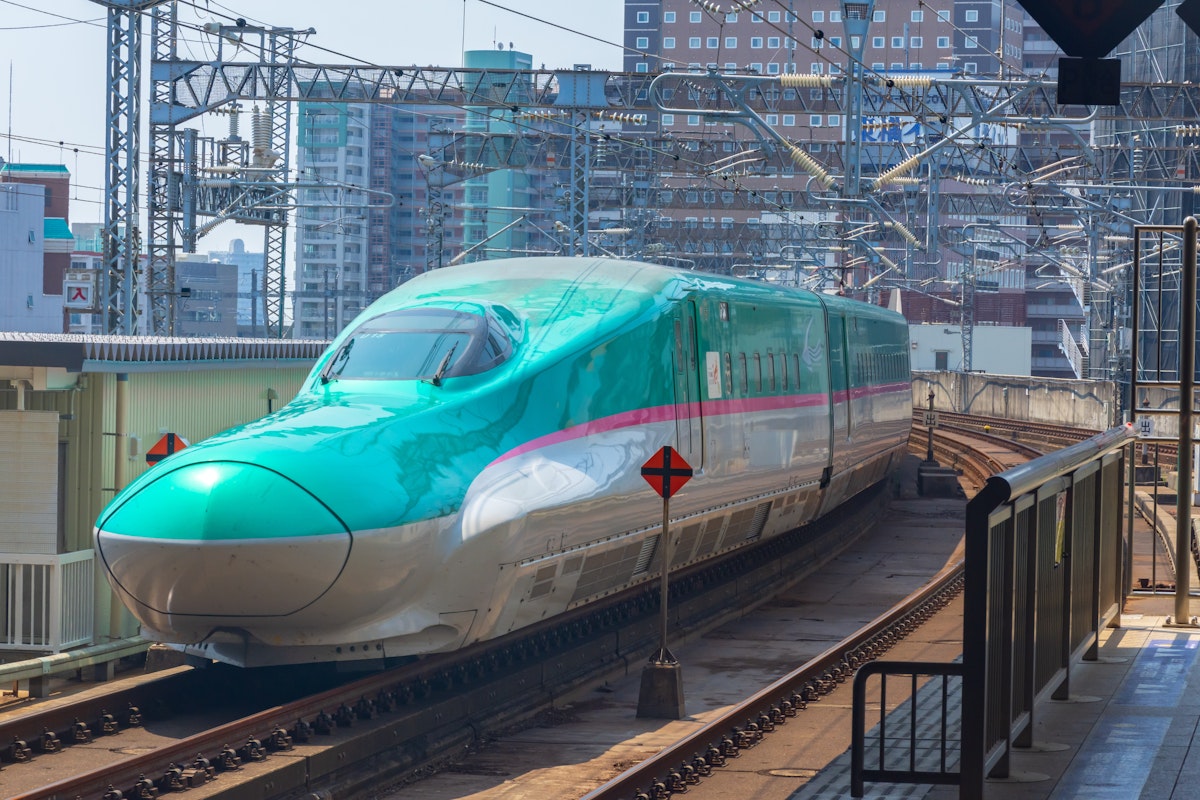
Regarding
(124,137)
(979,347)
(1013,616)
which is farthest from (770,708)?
(979,347)

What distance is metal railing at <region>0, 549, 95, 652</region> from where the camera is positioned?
14766 mm

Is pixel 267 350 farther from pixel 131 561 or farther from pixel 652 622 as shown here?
pixel 131 561

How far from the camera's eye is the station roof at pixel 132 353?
14797 mm

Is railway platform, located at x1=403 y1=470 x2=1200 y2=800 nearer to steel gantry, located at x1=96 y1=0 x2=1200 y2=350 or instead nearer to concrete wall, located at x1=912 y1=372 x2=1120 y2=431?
steel gantry, located at x1=96 y1=0 x2=1200 y2=350

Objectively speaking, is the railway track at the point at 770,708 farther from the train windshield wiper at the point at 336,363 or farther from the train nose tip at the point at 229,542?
the train windshield wiper at the point at 336,363

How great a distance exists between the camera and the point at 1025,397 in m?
60.2

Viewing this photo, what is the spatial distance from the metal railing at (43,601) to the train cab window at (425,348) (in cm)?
346

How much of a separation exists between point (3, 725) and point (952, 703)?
6.50m

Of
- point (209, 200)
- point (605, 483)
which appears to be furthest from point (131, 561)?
point (209, 200)

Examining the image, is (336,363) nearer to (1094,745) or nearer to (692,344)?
(692,344)

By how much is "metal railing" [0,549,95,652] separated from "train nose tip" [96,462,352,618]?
4.24 m

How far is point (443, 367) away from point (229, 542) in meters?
2.70

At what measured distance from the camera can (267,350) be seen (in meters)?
18.5

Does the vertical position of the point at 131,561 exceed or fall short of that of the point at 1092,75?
it falls short
